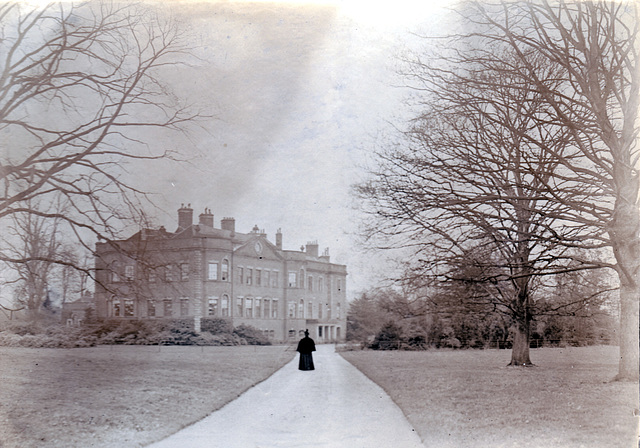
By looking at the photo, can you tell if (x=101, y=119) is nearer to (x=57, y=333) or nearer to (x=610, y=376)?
(x=57, y=333)

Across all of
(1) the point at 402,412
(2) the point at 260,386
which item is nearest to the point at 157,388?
(2) the point at 260,386

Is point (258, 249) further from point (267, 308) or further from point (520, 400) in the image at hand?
point (520, 400)

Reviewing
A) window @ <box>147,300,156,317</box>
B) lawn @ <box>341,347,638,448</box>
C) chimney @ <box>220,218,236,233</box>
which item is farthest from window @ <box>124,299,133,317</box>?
lawn @ <box>341,347,638,448</box>

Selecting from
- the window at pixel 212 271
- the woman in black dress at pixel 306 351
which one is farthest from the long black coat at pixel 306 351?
→ the window at pixel 212 271

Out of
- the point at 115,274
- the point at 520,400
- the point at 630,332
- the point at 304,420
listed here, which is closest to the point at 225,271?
the point at 115,274

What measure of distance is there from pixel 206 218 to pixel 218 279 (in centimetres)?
171

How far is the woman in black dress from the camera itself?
13.7 meters

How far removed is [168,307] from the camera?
1251 centimetres

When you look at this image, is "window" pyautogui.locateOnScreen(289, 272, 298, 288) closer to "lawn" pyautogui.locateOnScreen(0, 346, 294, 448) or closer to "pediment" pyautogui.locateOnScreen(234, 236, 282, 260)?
"pediment" pyautogui.locateOnScreen(234, 236, 282, 260)

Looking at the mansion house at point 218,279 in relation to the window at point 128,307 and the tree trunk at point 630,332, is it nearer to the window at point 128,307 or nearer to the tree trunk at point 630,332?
the window at point 128,307

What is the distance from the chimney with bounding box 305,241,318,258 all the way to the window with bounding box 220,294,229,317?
217 centimetres

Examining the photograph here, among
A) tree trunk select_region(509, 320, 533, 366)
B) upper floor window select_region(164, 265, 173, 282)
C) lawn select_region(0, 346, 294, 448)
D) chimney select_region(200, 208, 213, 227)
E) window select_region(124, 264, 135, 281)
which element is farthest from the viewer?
tree trunk select_region(509, 320, 533, 366)

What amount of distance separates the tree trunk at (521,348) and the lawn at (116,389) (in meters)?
6.37

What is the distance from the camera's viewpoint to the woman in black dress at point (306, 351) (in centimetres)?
1368
